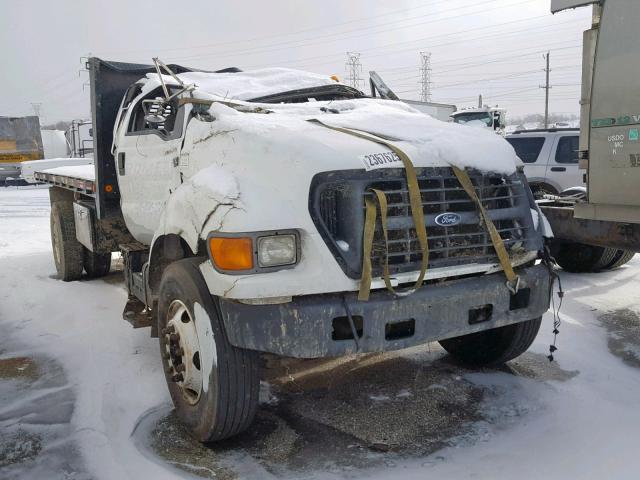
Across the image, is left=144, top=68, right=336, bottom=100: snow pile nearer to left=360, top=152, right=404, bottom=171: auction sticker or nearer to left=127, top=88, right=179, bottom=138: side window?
left=127, top=88, right=179, bottom=138: side window

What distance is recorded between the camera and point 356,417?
3492 millimetres

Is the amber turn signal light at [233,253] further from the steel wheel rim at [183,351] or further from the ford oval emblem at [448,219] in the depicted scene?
the ford oval emblem at [448,219]

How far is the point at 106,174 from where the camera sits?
214 inches

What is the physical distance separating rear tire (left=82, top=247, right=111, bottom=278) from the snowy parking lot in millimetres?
1797

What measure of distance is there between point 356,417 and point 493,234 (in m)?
1.35

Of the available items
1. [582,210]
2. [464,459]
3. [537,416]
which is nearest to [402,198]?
[464,459]

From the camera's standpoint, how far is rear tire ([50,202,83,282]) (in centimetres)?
695

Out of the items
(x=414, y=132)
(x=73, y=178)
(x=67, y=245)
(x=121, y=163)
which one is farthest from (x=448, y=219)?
(x=67, y=245)

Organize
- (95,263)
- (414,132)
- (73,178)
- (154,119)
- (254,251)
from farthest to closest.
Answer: (95,263) → (73,178) → (154,119) → (414,132) → (254,251)

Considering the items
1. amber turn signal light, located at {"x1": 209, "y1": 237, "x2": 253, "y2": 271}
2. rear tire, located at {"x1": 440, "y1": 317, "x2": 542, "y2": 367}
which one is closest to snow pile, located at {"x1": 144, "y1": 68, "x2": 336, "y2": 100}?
amber turn signal light, located at {"x1": 209, "y1": 237, "x2": 253, "y2": 271}

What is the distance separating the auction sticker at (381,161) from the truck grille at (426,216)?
29 millimetres

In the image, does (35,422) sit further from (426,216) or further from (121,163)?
(426,216)

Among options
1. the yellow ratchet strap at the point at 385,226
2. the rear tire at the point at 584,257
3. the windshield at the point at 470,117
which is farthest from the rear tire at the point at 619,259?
the windshield at the point at 470,117

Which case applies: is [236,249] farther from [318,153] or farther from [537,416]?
[537,416]
